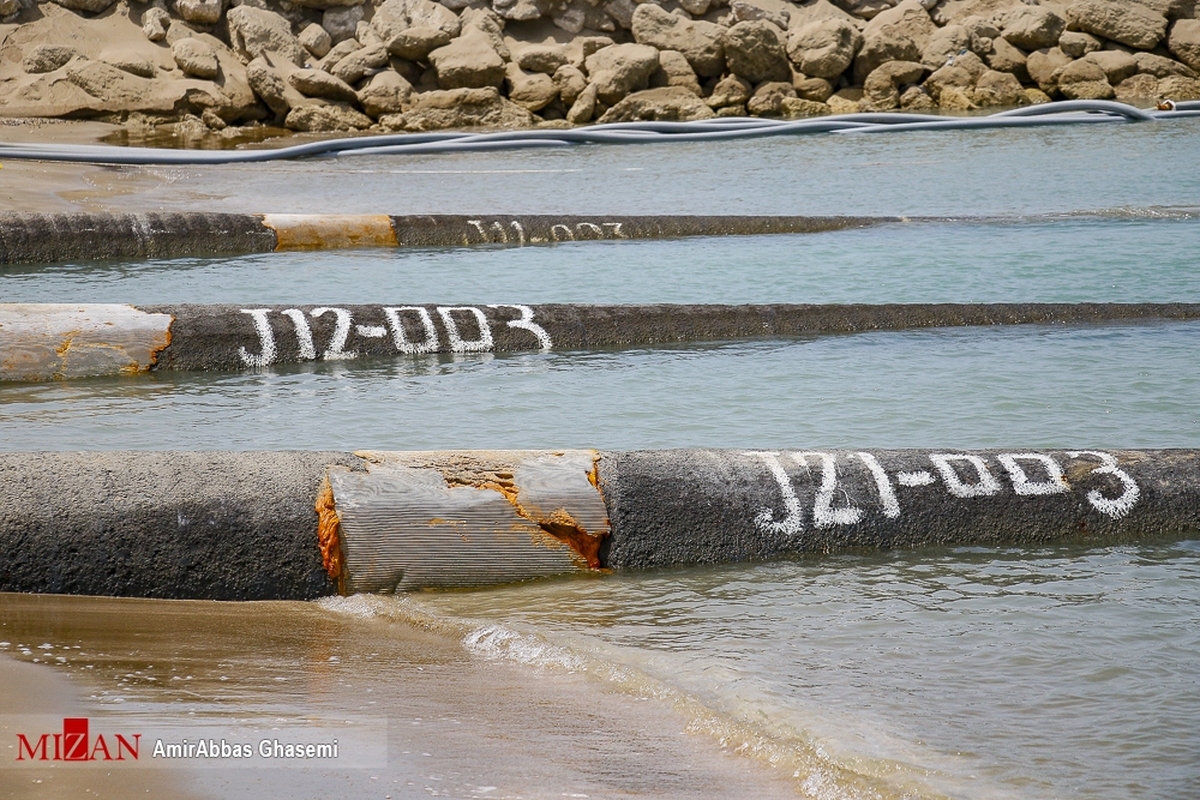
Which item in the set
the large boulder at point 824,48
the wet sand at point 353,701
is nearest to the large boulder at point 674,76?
the large boulder at point 824,48

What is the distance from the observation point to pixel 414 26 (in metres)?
20.6

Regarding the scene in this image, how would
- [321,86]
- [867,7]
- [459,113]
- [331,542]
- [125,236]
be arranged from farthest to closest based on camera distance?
[867,7] < [459,113] < [321,86] < [125,236] < [331,542]

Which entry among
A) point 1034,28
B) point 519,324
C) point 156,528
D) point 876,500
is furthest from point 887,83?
point 156,528

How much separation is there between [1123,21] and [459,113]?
11.2 metres

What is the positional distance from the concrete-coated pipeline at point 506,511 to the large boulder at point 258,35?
17.6 metres

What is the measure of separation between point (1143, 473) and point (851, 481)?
0.98m

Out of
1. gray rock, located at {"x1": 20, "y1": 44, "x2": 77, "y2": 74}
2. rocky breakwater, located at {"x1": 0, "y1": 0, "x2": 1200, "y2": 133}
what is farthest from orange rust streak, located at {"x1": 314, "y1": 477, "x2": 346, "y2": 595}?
gray rock, located at {"x1": 20, "y1": 44, "x2": 77, "y2": 74}

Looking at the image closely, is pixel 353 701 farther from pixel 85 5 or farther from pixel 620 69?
pixel 85 5

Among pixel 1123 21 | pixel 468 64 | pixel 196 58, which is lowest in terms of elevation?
pixel 468 64

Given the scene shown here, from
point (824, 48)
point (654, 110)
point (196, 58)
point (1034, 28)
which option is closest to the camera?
point (196, 58)

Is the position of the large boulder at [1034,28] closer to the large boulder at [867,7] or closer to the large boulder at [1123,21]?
the large boulder at [1123,21]

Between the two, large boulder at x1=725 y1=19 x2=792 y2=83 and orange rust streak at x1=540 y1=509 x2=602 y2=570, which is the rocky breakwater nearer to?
large boulder at x1=725 y1=19 x2=792 y2=83

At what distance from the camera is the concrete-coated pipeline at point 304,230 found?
372 inches

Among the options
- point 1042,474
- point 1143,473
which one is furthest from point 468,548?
point 1143,473
